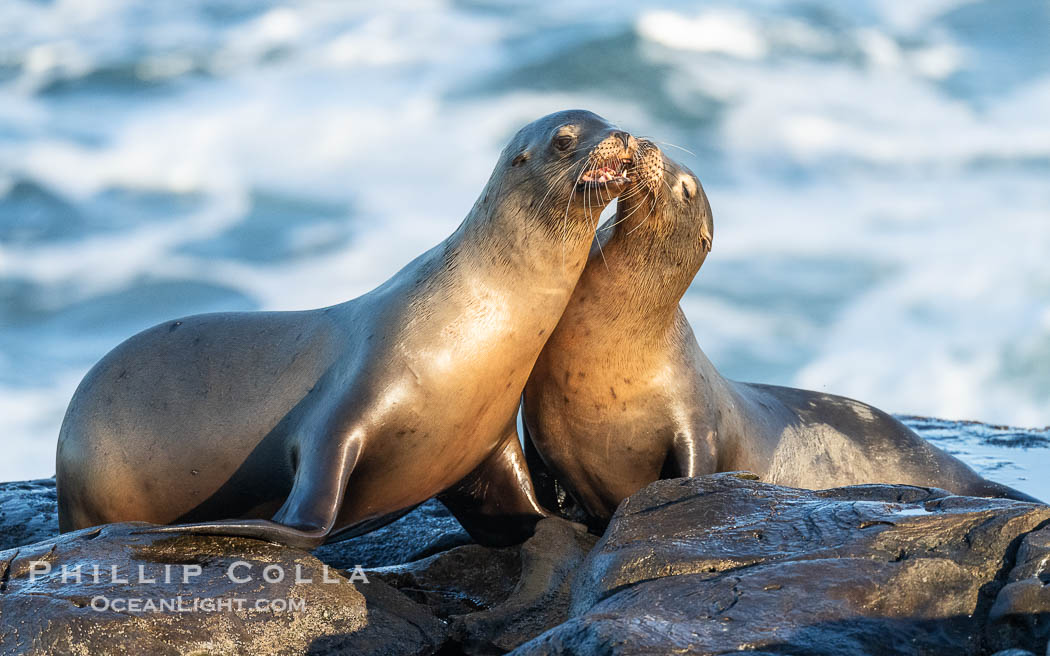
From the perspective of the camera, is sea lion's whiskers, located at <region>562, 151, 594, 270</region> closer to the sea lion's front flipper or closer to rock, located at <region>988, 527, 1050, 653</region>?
the sea lion's front flipper

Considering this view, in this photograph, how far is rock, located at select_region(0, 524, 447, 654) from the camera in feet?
14.2

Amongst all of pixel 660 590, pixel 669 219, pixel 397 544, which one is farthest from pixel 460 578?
pixel 669 219

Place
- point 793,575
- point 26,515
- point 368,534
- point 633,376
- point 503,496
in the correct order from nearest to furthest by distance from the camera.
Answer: point 793,575
point 503,496
point 633,376
point 368,534
point 26,515

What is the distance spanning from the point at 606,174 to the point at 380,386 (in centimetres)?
137

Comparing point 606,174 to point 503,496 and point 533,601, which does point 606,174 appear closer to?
point 503,496

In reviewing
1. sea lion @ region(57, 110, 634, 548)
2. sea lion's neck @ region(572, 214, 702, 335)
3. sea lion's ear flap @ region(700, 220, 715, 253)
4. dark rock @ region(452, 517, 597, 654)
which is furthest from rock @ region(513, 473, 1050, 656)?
sea lion's ear flap @ region(700, 220, 715, 253)

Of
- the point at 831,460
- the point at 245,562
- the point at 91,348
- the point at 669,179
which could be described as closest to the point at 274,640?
the point at 245,562

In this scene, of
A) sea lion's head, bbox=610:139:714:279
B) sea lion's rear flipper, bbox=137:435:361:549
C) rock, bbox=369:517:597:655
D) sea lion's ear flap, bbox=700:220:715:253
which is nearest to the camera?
sea lion's rear flipper, bbox=137:435:361:549

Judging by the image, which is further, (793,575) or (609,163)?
(609,163)

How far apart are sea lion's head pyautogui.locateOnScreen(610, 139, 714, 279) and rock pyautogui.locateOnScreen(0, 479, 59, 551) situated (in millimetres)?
3469

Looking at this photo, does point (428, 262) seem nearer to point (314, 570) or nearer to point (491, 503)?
point (491, 503)

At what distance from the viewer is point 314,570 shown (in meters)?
4.84

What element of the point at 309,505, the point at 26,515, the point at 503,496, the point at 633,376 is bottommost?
the point at 26,515

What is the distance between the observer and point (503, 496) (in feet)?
21.0
